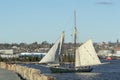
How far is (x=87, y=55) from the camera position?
104 m

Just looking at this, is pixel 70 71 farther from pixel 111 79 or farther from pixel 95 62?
pixel 111 79

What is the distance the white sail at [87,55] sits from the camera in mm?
103625

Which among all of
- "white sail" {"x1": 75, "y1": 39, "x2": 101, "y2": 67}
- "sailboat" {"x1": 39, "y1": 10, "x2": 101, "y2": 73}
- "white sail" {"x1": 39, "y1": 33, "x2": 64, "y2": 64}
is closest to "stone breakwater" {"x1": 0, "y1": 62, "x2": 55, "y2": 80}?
"white sail" {"x1": 39, "y1": 33, "x2": 64, "y2": 64}

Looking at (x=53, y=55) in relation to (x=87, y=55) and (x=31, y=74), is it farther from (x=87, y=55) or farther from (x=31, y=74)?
(x=31, y=74)

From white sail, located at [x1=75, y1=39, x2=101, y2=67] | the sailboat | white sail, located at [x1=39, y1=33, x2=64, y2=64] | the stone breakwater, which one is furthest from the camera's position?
white sail, located at [x1=39, y1=33, x2=64, y2=64]

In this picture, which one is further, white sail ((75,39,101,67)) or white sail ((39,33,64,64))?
white sail ((39,33,64,64))

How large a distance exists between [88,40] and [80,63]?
5.01 meters

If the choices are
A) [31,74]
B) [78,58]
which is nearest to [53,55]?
[78,58]

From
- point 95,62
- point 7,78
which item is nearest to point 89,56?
point 95,62

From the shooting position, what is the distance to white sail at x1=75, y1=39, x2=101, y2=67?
103625mm

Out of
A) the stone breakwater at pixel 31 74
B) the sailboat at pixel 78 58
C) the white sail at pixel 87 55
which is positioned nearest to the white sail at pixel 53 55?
the sailboat at pixel 78 58

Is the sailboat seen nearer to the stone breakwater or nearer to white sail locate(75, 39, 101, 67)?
white sail locate(75, 39, 101, 67)

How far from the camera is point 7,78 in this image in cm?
5212

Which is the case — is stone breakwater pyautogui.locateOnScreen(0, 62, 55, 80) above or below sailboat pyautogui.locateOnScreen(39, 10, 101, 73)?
below
